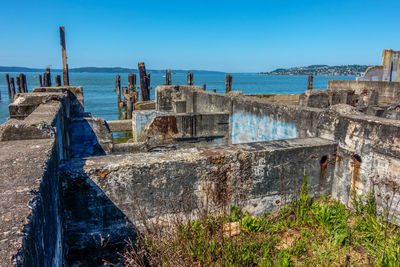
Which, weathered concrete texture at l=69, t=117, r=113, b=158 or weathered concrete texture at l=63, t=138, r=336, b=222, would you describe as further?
weathered concrete texture at l=69, t=117, r=113, b=158

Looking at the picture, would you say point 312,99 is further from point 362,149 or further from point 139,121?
point 139,121

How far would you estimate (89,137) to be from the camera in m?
6.43

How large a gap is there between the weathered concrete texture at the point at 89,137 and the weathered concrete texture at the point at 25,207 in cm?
399

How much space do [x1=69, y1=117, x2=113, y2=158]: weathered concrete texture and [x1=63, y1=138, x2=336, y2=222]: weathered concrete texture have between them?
350cm

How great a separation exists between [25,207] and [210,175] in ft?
7.08

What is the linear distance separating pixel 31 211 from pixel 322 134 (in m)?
4.30

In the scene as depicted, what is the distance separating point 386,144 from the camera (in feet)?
11.6

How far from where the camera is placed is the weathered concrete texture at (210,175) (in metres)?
2.96

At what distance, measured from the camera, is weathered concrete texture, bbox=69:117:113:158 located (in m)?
6.33

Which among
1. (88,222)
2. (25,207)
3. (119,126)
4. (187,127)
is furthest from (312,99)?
(25,207)

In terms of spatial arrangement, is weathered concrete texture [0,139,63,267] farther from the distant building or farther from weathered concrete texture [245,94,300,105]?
the distant building

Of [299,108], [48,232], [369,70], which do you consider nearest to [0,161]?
[48,232]

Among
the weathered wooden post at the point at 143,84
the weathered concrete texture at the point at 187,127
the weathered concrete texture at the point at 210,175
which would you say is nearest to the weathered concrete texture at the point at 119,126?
the weathered concrete texture at the point at 187,127

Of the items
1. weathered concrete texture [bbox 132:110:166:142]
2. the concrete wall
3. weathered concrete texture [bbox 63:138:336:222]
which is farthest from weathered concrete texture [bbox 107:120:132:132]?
weathered concrete texture [bbox 63:138:336:222]
